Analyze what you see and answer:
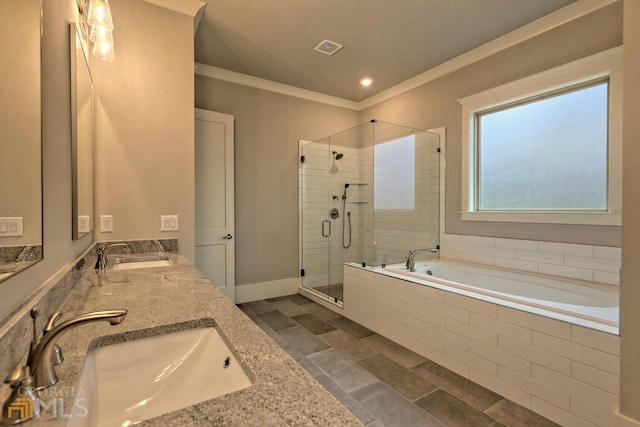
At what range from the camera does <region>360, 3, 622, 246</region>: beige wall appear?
2322 millimetres

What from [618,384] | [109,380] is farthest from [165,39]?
[618,384]

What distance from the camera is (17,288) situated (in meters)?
0.70

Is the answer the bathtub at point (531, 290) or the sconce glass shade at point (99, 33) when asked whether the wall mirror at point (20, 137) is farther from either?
the bathtub at point (531, 290)

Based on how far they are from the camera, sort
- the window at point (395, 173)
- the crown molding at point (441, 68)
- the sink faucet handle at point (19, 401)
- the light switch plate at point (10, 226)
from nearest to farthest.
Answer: the sink faucet handle at point (19, 401) → the light switch plate at point (10, 226) → the crown molding at point (441, 68) → the window at point (395, 173)

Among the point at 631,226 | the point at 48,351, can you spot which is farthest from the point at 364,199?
the point at 48,351

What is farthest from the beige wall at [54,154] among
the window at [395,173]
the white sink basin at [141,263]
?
the window at [395,173]

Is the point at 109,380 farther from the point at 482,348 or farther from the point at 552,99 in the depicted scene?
the point at 552,99

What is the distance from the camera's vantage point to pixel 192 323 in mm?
940

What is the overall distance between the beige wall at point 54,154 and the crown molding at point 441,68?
2.38 meters

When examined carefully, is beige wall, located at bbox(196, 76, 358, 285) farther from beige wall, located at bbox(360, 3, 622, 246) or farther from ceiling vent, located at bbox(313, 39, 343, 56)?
beige wall, located at bbox(360, 3, 622, 246)

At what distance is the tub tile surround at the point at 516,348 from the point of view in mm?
1566

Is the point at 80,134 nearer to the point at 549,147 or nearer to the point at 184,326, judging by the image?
the point at 184,326

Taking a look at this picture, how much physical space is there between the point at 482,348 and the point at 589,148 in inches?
72.2

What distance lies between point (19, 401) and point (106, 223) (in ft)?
6.42
